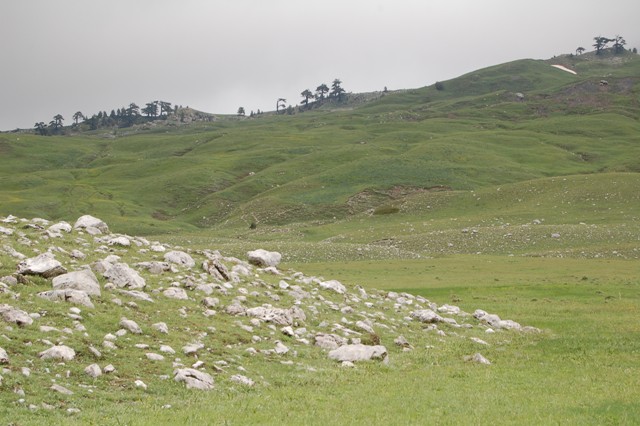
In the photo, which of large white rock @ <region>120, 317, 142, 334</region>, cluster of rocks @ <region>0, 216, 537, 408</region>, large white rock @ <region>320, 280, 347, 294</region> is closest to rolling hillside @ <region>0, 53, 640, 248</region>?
large white rock @ <region>320, 280, 347, 294</region>

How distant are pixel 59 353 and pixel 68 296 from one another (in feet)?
15.3

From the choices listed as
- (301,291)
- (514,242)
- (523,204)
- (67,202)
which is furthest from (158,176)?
(301,291)

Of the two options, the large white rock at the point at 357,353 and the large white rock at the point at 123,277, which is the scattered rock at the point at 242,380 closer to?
the large white rock at the point at 357,353

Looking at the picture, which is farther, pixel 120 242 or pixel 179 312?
pixel 120 242

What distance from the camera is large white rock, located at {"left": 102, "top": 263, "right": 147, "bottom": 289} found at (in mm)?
24453

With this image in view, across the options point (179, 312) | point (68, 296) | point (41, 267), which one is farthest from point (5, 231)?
point (179, 312)

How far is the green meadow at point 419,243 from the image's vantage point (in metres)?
16.4

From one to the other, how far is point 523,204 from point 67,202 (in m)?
89.3

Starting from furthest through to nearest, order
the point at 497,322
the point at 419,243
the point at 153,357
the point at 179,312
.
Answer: the point at 419,243 → the point at 497,322 → the point at 179,312 → the point at 153,357

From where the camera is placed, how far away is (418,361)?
2348cm

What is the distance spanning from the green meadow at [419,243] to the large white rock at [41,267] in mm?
935

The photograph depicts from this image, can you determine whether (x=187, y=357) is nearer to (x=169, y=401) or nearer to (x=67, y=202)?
(x=169, y=401)

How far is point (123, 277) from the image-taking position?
80.9 feet

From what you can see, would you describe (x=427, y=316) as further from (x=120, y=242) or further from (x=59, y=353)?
(x=59, y=353)
